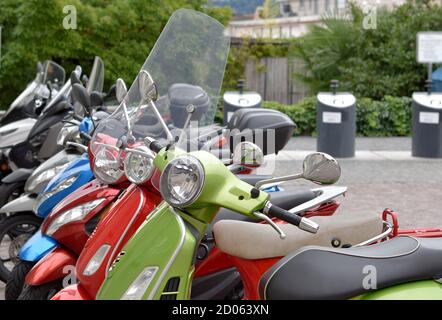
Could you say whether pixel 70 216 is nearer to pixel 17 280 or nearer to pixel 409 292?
pixel 17 280

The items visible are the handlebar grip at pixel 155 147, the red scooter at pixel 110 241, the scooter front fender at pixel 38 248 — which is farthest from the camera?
the scooter front fender at pixel 38 248

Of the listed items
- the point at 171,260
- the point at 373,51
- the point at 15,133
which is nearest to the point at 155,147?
the point at 171,260

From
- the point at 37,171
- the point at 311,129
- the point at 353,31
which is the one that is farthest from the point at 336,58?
the point at 37,171

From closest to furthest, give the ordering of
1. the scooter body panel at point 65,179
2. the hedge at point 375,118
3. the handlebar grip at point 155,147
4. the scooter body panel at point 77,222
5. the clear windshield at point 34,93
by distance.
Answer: the handlebar grip at point 155,147, the scooter body panel at point 77,222, the scooter body panel at point 65,179, the clear windshield at point 34,93, the hedge at point 375,118

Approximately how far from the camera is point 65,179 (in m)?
5.09

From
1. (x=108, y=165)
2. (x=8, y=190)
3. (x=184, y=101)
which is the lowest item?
(x=8, y=190)

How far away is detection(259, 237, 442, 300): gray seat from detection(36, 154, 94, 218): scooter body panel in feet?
7.60

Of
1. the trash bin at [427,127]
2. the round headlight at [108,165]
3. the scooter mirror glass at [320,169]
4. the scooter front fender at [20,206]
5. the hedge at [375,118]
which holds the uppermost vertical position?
the scooter mirror glass at [320,169]

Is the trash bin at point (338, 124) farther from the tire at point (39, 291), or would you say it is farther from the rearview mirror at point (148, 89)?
the rearview mirror at point (148, 89)

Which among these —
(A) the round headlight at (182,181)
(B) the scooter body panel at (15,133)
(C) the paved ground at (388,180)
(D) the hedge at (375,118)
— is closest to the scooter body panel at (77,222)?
(C) the paved ground at (388,180)

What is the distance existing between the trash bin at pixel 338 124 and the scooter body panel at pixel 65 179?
866 cm

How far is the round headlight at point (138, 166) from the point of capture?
3.26 m

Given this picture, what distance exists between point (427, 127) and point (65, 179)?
932 cm
